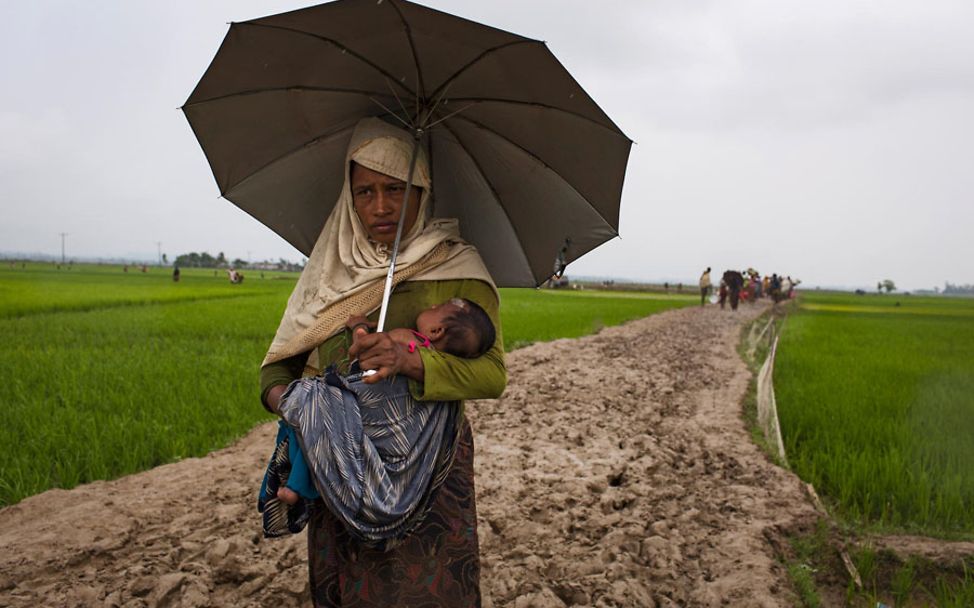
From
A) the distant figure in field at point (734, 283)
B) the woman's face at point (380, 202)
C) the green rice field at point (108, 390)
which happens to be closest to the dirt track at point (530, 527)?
the green rice field at point (108, 390)

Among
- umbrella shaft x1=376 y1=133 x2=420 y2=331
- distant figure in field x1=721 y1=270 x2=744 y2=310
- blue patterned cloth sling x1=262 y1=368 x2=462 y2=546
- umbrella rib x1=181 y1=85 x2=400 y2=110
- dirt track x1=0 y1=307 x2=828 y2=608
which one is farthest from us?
distant figure in field x1=721 y1=270 x2=744 y2=310

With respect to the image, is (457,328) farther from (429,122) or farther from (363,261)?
(429,122)

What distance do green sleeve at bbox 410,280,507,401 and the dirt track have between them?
134 cm

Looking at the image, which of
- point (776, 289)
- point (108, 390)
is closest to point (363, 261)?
point (108, 390)

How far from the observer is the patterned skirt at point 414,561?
138 cm

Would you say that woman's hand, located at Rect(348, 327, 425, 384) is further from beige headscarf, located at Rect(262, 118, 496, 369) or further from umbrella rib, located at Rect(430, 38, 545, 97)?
umbrella rib, located at Rect(430, 38, 545, 97)

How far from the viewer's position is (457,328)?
4.30 feet

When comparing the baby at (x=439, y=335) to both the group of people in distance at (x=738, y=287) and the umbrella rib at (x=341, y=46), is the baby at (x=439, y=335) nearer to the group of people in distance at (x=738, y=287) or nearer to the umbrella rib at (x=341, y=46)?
the umbrella rib at (x=341, y=46)

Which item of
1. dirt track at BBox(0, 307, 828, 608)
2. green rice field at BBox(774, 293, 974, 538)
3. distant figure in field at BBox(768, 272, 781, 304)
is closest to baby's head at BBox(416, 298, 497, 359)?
dirt track at BBox(0, 307, 828, 608)

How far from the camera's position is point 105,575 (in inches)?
93.2

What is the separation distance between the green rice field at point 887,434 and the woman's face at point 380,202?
3.16m

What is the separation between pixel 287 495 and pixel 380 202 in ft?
2.27

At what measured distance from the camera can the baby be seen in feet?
4.08

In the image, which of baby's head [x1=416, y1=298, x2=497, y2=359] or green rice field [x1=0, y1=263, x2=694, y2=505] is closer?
baby's head [x1=416, y1=298, x2=497, y2=359]
